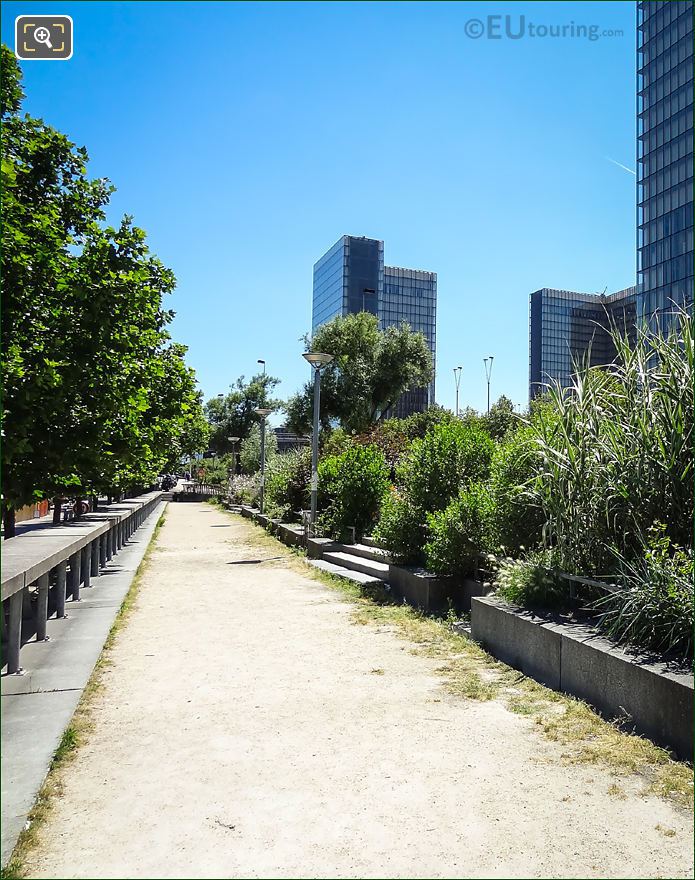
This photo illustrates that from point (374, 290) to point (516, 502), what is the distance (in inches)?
3860

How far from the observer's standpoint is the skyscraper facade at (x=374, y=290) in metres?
100

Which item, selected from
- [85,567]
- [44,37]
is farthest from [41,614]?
[44,37]

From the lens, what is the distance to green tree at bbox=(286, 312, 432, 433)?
33.0m

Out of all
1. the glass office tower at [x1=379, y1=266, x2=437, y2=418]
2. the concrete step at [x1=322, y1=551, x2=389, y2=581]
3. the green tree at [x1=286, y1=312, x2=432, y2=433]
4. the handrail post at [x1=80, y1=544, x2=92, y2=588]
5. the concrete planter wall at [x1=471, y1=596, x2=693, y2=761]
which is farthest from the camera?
the glass office tower at [x1=379, y1=266, x2=437, y2=418]

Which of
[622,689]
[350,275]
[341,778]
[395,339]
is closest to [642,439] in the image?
[622,689]

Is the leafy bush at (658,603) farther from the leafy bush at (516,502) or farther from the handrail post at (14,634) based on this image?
the handrail post at (14,634)

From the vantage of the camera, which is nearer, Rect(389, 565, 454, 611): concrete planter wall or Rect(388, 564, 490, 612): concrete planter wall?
Rect(388, 564, 490, 612): concrete planter wall

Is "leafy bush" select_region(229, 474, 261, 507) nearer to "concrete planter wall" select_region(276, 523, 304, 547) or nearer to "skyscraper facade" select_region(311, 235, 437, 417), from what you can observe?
"concrete planter wall" select_region(276, 523, 304, 547)

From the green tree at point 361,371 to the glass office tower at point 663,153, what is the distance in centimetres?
2981

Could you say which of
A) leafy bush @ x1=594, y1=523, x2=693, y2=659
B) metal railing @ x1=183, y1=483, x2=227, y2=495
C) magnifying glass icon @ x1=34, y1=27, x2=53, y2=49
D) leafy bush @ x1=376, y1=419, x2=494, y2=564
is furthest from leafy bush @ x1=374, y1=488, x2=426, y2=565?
metal railing @ x1=183, y1=483, x2=227, y2=495

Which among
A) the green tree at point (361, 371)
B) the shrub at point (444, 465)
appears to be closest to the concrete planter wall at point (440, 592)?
the shrub at point (444, 465)

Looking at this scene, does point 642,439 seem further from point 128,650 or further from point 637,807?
point 128,650

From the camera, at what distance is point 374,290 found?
101625 mm

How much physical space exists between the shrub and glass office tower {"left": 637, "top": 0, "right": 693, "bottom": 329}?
51551 millimetres
